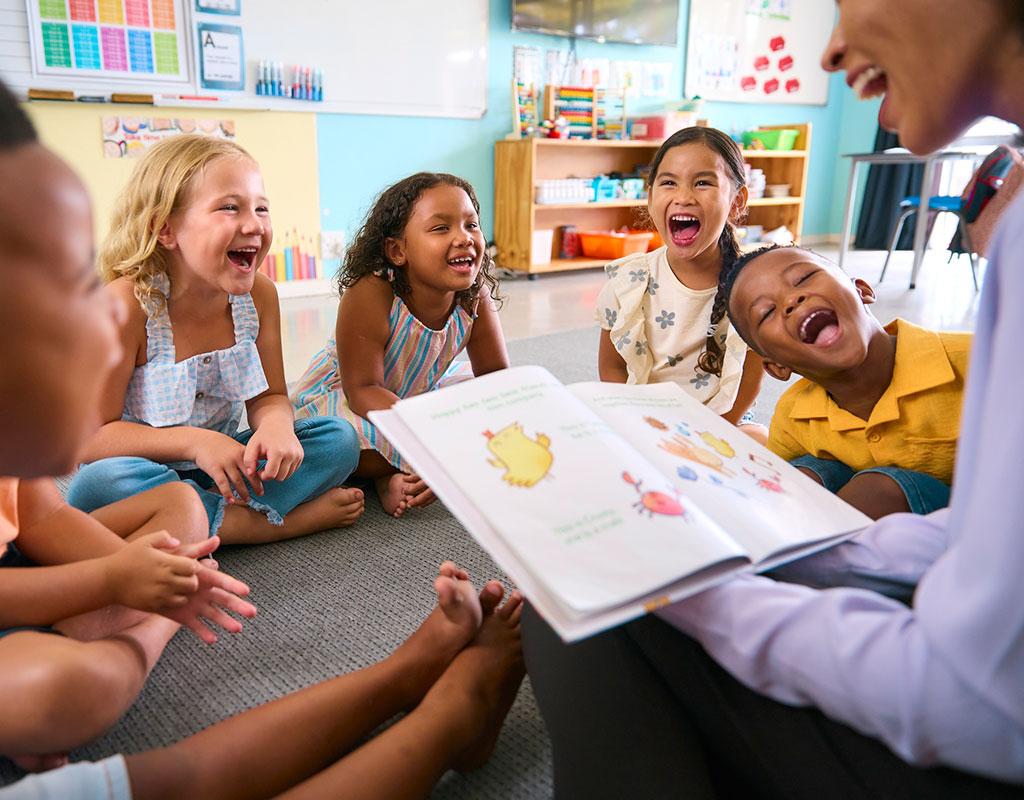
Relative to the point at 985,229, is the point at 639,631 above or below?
below

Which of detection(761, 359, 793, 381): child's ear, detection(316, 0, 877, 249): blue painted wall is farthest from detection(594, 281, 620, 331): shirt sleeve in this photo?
detection(316, 0, 877, 249): blue painted wall

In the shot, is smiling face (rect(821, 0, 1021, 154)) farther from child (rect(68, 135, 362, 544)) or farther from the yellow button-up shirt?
child (rect(68, 135, 362, 544))

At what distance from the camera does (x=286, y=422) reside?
114cm

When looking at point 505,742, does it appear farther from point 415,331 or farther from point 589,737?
point 415,331

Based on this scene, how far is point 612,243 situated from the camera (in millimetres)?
3902

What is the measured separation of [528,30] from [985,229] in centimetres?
222

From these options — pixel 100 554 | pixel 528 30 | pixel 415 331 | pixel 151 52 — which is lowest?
pixel 100 554

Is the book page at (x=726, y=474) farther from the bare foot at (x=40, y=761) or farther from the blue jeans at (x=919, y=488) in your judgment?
the bare foot at (x=40, y=761)

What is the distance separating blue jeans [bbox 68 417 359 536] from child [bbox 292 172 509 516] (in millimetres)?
95

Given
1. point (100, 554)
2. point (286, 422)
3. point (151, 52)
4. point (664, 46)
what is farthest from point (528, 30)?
point (100, 554)

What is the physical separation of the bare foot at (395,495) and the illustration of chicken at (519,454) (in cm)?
70

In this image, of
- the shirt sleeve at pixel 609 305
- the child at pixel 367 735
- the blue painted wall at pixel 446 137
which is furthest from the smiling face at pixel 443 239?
the blue painted wall at pixel 446 137

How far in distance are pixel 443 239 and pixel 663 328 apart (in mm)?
435

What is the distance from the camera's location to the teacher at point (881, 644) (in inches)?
13.9
